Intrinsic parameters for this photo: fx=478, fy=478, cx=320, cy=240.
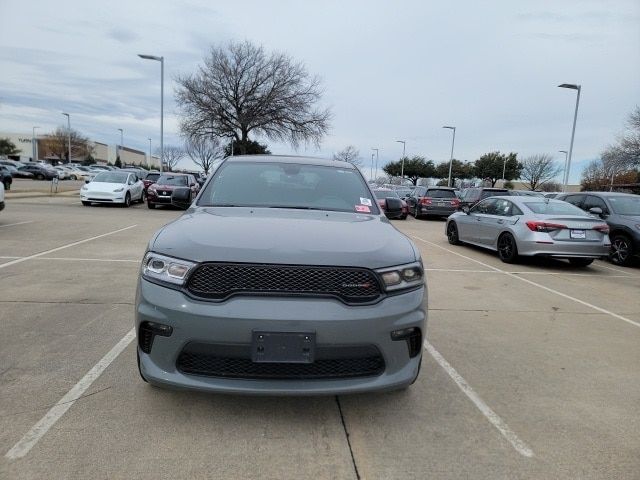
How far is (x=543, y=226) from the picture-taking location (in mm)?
9086

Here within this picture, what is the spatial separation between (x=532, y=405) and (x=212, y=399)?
228 centimetres

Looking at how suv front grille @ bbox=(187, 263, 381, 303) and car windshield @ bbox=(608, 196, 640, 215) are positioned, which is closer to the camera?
suv front grille @ bbox=(187, 263, 381, 303)

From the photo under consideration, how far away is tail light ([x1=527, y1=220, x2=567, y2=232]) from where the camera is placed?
29.6ft

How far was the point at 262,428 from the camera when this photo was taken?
295cm

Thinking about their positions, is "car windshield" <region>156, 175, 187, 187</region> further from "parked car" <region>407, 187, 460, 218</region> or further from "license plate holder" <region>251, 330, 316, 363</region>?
"license plate holder" <region>251, 330, 316, 363</region>

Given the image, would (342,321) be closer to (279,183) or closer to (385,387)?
(385,387)

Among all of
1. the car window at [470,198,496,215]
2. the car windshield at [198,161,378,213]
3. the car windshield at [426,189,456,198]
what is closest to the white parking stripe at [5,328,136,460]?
the car windshield at [198,161,378,213]

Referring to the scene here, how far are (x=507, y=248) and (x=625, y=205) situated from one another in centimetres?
337

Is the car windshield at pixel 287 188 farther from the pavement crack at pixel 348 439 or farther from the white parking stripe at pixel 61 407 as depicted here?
the pavement crack at pixel 348 439

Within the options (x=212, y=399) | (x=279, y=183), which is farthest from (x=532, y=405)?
(x=279, y=183)

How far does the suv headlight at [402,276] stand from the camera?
2.88 meters

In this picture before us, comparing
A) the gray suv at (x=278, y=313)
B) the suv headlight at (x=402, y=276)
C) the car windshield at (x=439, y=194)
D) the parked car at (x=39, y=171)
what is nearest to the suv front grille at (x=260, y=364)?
the gray suv at (x=278, y=313)

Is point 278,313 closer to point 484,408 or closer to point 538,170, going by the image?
point 484,408

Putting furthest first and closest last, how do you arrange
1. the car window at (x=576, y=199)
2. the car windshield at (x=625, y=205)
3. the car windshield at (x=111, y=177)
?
the car windshield at (x=111, y=177) → the car window at (x=576, y=199) → the car windshield at (x=625, y=205)
